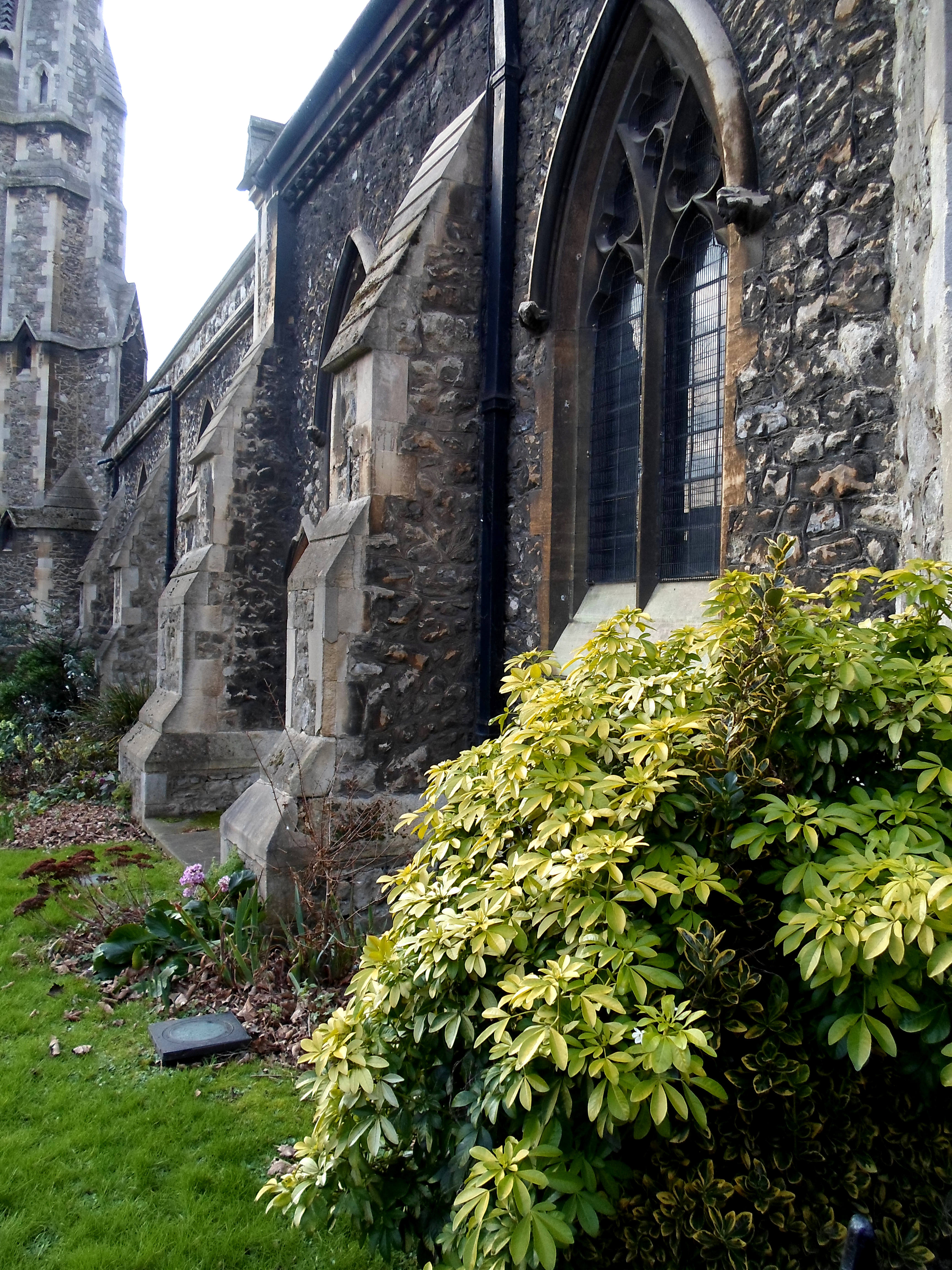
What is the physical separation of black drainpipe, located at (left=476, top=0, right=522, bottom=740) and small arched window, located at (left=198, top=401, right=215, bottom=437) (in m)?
9.20

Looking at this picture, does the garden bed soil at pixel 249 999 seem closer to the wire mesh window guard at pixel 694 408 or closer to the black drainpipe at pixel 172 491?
the wire mesh window guard at pixel 694 408

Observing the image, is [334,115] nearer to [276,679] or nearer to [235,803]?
[276,679]

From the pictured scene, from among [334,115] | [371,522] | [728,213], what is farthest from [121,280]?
[728,213]

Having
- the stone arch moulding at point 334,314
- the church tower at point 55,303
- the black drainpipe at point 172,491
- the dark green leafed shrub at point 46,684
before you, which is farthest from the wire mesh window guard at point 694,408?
the church tower at point 55,303

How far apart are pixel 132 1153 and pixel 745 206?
4648 mm

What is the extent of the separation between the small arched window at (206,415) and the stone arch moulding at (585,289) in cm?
982

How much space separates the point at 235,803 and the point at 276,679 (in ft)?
12.4

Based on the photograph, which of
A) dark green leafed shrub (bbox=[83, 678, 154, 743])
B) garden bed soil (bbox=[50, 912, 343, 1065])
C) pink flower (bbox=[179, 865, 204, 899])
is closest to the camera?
garden bed soil (bbox=[50, 912, 343, 1065])

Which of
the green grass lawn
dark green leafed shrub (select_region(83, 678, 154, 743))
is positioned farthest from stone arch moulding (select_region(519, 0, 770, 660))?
dark green leafed shrub (select_region(83, 678, 154, 743))

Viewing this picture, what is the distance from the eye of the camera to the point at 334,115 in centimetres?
889

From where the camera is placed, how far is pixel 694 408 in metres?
4.87

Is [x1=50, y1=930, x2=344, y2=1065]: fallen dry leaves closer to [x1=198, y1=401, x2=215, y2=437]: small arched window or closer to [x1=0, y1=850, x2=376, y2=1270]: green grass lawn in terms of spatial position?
[x1=0, y1=850, x2=376, y2=1270]: green grass lawn

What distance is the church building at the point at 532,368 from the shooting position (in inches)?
138

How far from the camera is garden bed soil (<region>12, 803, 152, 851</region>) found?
8.27 meters
